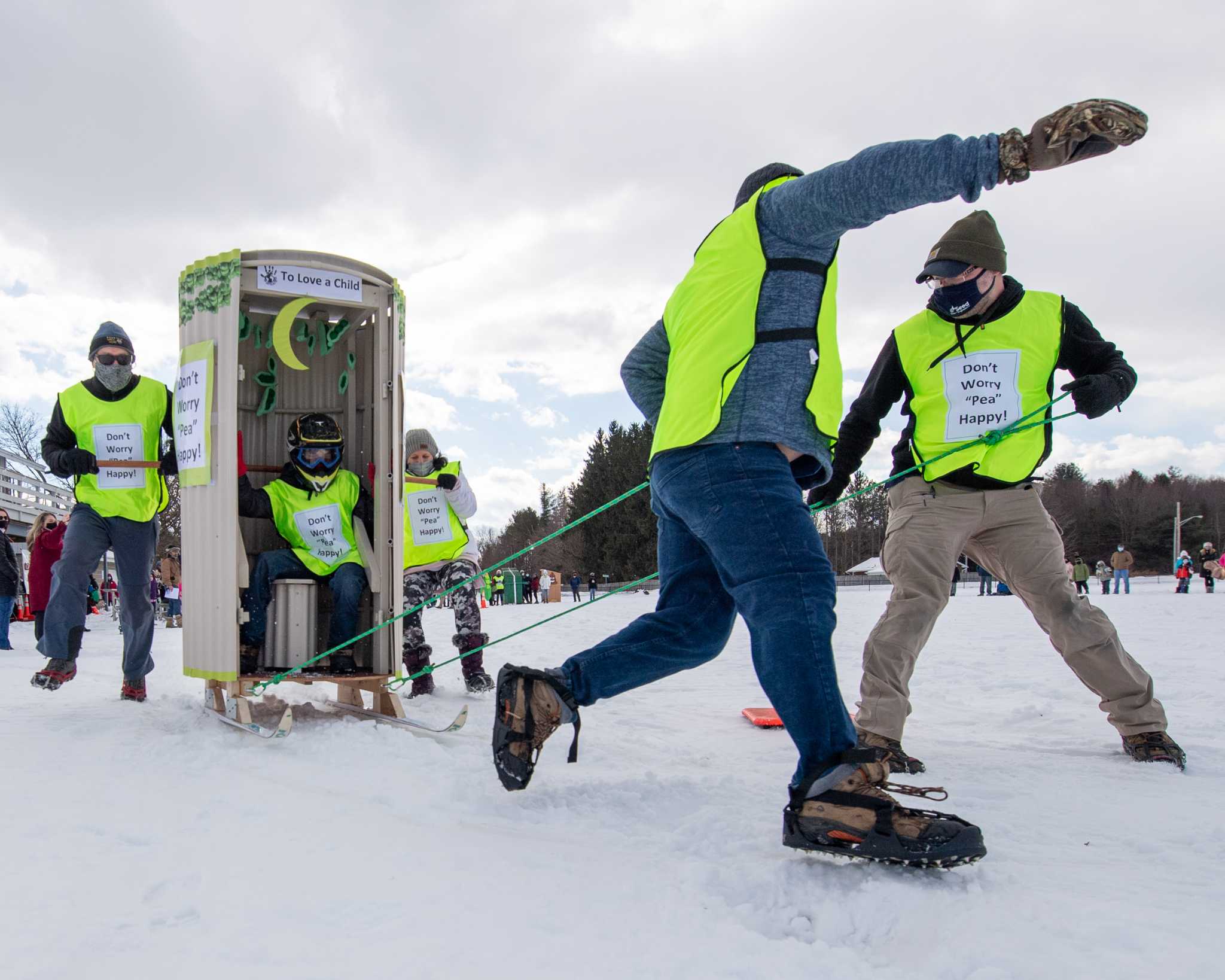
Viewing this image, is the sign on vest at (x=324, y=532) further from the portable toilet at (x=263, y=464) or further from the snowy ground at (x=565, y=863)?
the snowy ground at (x=565, y=863)

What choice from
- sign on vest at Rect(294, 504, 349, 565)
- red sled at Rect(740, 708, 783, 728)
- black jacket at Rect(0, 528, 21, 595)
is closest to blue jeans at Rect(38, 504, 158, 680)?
sign on vest at Rect(294, 504, 349, 565)

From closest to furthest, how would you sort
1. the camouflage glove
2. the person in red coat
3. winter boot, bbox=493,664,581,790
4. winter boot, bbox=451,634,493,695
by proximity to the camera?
1. the camouflage glove
2. winter boot, bbox=493,664,581,790
3. winter boot, bbox=451,634,493,695
4. the person in red coat

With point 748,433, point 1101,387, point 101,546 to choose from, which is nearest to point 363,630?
point 101,546

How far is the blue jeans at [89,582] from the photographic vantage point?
4469 millimetres

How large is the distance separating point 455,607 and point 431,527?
0.55 metres

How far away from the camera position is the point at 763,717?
412cm

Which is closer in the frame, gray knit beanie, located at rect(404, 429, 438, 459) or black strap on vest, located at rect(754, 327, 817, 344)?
black strap on vest, located at rect(754, 327, 817, 344)

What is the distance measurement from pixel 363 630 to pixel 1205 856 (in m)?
4.02

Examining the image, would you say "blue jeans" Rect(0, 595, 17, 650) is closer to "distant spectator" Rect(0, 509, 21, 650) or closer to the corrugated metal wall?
"distant spectator" Rect(0, 509, 21, 650)

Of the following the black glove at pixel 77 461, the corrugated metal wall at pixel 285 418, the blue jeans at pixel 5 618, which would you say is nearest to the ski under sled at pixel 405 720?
the corrugated metal wall at pixel 285 418

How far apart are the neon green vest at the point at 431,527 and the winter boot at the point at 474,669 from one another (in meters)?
0.52

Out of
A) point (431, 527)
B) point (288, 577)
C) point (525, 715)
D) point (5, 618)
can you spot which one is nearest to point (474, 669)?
point (431, 527)

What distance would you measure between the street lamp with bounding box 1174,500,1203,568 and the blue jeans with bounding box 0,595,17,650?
7188cm

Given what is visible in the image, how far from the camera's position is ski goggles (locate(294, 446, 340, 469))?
4824 millimetres
